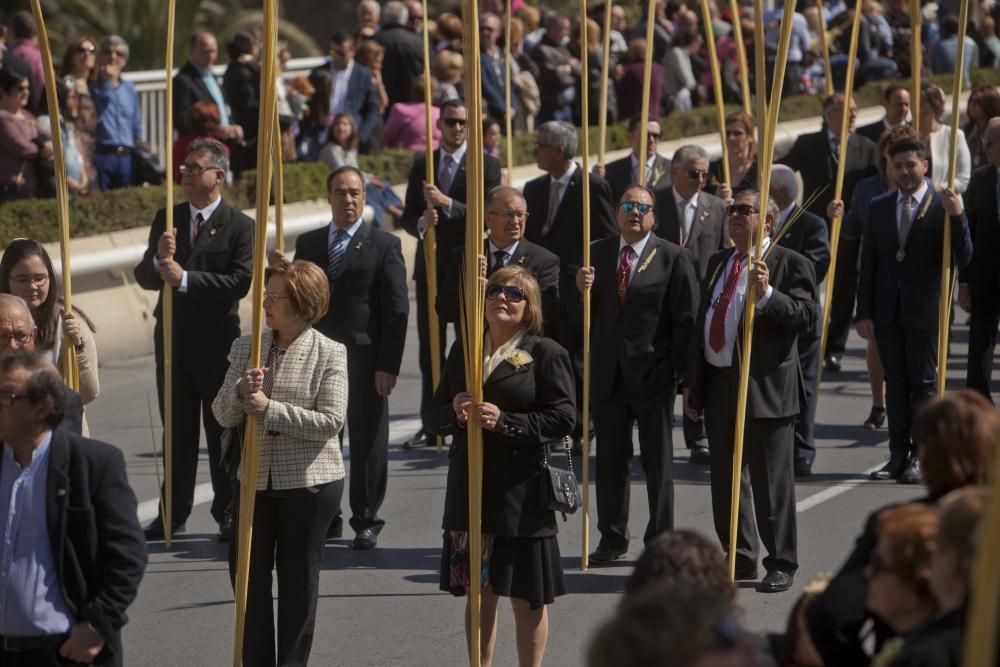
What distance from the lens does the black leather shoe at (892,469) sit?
10.3 metres

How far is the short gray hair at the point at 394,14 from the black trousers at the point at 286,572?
10719 mm

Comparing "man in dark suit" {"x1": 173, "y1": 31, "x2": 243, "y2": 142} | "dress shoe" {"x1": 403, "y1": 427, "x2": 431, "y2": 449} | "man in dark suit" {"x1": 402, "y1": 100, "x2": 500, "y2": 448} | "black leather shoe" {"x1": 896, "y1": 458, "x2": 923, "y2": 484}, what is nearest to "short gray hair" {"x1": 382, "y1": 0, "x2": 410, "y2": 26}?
"man in dark suit" {"x1": 173, "y1": 31, "x2": 243, "y2": 142}

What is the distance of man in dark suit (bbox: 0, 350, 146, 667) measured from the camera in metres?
5.50

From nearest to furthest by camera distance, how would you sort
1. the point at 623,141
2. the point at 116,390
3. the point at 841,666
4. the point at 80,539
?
the point at 841,666 < the point at 80,539 < the point at 116,390 < the point at 623,141

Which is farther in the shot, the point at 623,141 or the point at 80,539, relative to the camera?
the point at 623,141

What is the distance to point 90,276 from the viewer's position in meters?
13.5

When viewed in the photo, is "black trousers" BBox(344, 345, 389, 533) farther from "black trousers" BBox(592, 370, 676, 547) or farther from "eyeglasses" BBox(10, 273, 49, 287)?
"eyeglasses" BBox(10, 273, 49, 287)

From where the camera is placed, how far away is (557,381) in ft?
23.7

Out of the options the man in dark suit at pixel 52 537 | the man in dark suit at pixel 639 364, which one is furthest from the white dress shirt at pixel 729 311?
the man in dark suit at pixel 52 537

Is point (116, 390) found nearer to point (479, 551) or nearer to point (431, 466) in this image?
point (431, 466)

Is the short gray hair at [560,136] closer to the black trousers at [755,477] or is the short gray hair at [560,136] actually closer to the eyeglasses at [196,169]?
the eyeglasses at [196,169]

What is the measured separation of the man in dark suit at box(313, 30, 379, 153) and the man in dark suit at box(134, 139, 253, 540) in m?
6.80

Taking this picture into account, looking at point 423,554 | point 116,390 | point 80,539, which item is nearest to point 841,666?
point 80,539

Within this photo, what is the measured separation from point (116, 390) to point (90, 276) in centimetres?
102
